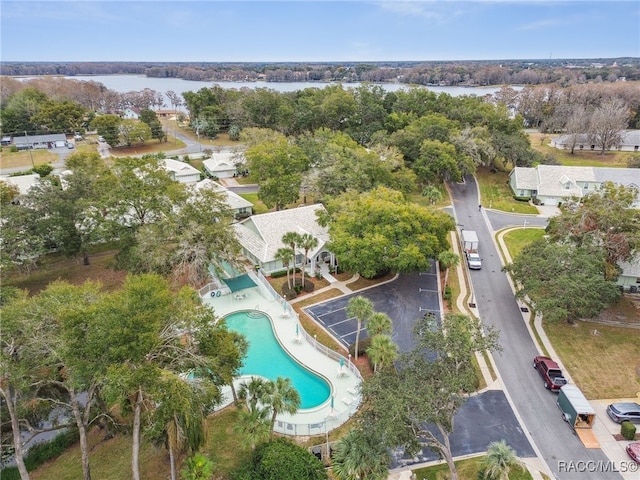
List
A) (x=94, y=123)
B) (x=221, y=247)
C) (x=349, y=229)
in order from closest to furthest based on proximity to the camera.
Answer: (x=221, y=247) < (x=349, y=229) < (x=94, y=123)

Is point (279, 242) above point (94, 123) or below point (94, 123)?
below

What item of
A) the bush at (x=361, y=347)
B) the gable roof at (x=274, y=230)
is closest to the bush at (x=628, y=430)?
the bush at (x=361, y=347)

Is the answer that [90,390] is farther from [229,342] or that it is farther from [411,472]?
[411,472]

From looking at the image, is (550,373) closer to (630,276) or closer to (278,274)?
(630,276)

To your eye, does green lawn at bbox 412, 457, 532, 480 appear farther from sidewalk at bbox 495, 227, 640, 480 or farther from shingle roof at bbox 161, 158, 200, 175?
shingle roof at bbox 161, 158, 200, 175

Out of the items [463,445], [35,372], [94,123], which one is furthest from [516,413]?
[94,123]

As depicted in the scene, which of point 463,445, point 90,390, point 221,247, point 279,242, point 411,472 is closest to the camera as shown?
point 90,390
